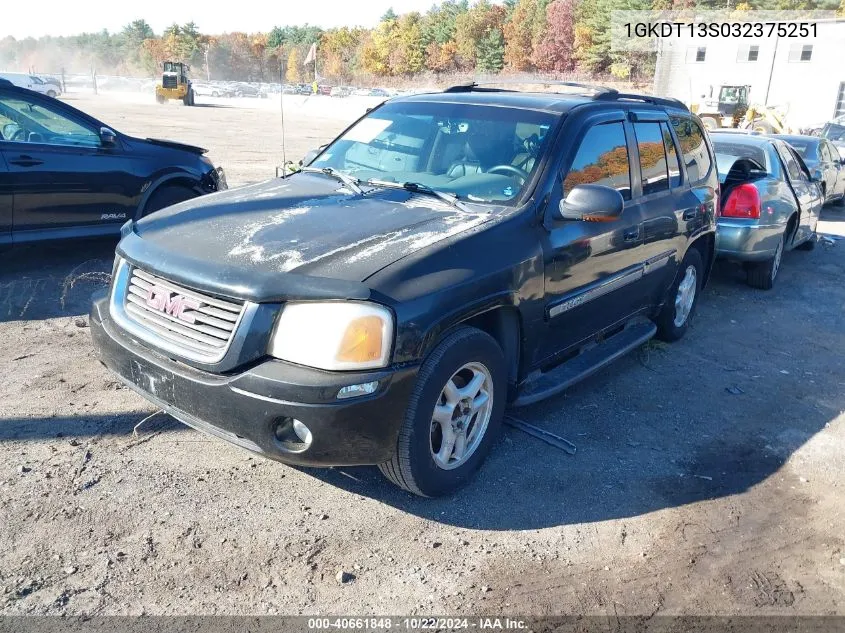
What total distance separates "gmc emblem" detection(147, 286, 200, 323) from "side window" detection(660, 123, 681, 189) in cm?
352

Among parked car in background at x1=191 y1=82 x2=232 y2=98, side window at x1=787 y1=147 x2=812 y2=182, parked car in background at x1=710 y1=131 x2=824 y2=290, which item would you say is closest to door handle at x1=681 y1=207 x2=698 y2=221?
parked car in background at x1=710 y1=131 x2=824 y2=290

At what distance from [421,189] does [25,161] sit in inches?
162

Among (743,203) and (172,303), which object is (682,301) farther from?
(172,303)

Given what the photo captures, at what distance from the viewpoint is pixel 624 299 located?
4562 mm

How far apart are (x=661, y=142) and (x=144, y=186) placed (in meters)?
4.80

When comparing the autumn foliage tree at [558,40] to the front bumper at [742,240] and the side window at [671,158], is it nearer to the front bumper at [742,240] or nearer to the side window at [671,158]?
the front bumper at [742,240]

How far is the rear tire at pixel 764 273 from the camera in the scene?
7535 mm

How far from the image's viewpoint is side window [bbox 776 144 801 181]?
27.0 ft

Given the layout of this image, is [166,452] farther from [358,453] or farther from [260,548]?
[358,453]

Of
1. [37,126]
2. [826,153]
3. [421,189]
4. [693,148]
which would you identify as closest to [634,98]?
[693,148]

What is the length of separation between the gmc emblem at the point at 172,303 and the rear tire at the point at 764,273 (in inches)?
254

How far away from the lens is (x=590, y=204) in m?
3.63

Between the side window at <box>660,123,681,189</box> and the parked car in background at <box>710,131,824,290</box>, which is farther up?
the side window at <box>660,123,681,189</box>

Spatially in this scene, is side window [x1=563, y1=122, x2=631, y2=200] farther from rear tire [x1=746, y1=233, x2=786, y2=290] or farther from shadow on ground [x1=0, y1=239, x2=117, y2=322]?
shadow on ground [x1=0, y1=239, x2=117, y2=322]
